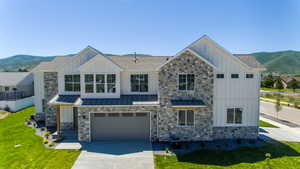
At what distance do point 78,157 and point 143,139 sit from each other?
4.94 m

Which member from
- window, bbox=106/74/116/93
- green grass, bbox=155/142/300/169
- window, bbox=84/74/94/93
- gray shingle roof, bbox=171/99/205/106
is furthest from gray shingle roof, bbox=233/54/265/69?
window, bbox=84/74/94/93

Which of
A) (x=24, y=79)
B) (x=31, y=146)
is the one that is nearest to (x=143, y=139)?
(x=31, y=146)

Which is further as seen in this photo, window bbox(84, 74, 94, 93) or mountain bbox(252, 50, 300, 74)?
mountain bbox(252, 50, 300, 74)

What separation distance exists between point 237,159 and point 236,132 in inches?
145

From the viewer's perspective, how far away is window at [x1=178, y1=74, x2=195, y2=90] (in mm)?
12914

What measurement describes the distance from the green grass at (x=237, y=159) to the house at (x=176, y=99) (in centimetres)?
202

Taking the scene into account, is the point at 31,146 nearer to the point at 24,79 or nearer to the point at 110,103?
the point at 110,103

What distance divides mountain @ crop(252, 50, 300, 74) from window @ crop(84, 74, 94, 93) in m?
195

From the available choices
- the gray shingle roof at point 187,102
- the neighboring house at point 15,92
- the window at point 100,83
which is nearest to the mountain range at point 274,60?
the neighboring house at point 15,92

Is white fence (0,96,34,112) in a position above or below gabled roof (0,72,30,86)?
below

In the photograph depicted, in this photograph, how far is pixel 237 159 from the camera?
1026 centimetres

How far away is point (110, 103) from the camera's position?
42.1 feet

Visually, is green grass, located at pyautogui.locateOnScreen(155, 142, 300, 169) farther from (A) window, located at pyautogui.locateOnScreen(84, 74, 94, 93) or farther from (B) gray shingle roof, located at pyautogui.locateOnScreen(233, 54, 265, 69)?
(A) window, located at pyautogui.locateOnScreen(84, 74, 94, 93)

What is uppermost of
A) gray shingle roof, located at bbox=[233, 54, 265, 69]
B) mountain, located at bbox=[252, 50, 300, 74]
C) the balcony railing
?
mountain, located at bbox=[252, 50, 300, 74]
